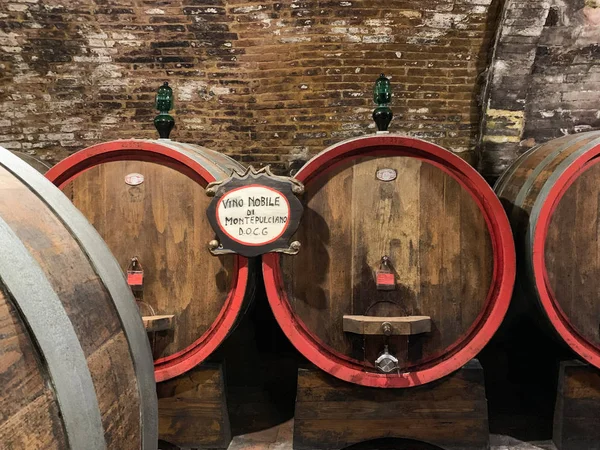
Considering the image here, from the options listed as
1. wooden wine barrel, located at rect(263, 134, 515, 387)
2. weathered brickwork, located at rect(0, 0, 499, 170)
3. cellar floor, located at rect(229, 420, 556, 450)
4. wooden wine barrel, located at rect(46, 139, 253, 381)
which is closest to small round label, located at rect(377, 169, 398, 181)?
wooden wine barrel, located at rect(263, 134, 515, 387)

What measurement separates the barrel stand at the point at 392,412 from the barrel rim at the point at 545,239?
16.1 inches

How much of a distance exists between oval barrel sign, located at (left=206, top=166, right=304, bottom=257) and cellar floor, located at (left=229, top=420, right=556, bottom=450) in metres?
1.06

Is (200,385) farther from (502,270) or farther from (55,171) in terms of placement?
(502,270)

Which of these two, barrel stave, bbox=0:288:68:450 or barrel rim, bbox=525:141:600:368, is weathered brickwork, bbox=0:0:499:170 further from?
barrel stave, bbox=0:288:68:450

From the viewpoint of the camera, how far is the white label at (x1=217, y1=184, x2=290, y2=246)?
1.84 meters

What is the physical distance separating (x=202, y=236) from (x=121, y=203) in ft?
1.35

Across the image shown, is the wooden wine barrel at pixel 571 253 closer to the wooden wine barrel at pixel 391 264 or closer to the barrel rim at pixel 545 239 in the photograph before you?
the barrel rim at pixel 545 239

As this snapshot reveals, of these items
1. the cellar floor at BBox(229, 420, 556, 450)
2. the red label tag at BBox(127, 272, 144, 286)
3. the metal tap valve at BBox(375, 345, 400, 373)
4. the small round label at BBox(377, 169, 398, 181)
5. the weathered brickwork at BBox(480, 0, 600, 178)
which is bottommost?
the cellar floor at BBox(229, 420, 556, 450)

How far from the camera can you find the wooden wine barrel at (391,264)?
2025 mm

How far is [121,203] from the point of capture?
216 centimetres

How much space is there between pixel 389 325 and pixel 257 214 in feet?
2.36

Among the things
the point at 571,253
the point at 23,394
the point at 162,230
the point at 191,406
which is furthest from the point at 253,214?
the point at 571,253

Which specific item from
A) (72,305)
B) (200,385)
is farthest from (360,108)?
(72,305)

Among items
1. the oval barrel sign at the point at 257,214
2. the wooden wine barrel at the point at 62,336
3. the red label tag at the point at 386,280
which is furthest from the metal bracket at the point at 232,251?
the wooden wine barrel at the point at 62,336
